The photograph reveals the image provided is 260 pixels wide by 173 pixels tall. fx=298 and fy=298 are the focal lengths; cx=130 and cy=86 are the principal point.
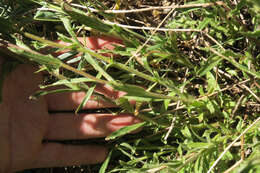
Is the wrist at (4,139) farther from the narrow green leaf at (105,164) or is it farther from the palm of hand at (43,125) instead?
the narrow green leaf at (105,164)

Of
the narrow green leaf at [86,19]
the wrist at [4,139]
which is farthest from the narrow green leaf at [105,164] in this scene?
the narrow green leaf at [86,19]

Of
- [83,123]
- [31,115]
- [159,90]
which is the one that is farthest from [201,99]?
[31,115]

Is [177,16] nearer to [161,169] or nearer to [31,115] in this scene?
[161,169]

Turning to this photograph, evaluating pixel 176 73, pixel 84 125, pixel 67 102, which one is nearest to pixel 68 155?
pixel 84 125

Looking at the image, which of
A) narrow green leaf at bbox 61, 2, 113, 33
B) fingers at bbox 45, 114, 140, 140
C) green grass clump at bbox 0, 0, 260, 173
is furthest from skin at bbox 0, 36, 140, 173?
narrow green leaf at bbox 61, 2, 113, 33

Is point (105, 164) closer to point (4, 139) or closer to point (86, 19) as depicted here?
point (4, 139)

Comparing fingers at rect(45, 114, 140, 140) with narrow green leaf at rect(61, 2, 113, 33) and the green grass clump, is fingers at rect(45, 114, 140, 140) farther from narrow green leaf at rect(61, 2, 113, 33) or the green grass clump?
narrow green leaf at rect(61, 2, 113, 33)

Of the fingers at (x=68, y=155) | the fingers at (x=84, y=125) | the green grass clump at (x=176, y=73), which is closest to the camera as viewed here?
the green grass clump at (x=176, y=73)

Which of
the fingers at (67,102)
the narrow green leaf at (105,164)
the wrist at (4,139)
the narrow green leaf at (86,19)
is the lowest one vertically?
the narrow green leaf at (105,164)
